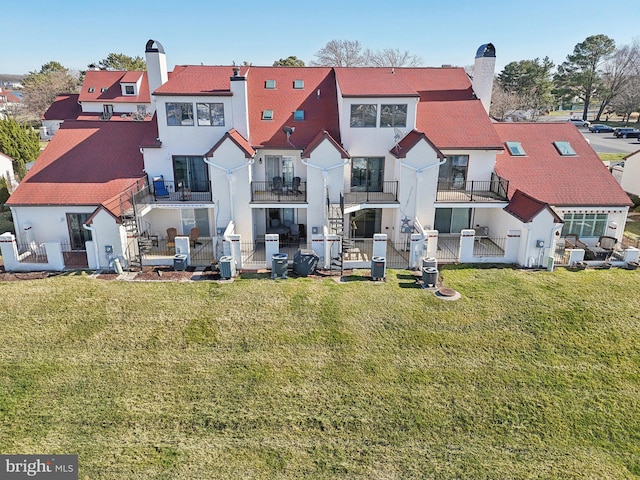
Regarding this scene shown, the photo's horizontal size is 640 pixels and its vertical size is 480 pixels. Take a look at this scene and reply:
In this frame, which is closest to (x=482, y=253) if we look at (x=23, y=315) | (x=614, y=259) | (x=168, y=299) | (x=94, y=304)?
(x=614, y=259)

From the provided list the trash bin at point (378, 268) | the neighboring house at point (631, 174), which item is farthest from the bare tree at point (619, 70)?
the trash bin at point (378, 268)

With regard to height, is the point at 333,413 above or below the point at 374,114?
below

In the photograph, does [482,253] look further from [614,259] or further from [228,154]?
[228,154]

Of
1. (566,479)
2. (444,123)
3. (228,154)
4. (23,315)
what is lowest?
(566,479)

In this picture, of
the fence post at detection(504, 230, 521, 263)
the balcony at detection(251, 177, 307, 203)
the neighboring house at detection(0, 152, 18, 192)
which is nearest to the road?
the fence post at detection(504, 230, 521, 263)

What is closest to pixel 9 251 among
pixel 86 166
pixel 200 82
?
pixel 86 166

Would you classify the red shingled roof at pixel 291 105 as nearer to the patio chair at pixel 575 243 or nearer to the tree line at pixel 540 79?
the patio chair at pixel 575 243

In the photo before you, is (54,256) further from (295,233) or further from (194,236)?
(295,233)

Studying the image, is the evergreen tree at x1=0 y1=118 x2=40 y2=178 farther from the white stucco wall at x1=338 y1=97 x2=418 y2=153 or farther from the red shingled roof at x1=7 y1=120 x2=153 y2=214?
the white stucco wall at x1=338 y1=97 x2=418 y2=153
